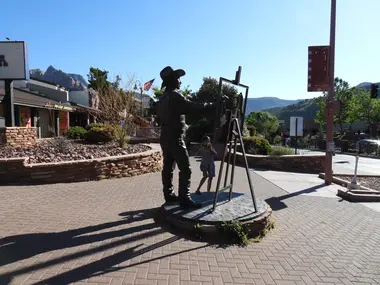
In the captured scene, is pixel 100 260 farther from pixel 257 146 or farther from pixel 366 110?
pixel 366 110

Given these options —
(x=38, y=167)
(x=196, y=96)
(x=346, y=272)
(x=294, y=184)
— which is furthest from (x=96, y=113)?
(x=346, y=272)

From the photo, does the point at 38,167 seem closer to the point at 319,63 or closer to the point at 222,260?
the point at 222,260

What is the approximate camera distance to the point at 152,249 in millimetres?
3639

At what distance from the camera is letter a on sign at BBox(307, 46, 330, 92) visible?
866cm

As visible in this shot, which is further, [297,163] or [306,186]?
[297,163]

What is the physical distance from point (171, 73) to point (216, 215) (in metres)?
2.28

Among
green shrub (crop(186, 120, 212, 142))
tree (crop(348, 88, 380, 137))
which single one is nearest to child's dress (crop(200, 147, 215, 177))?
green shrub (crop(186, 120, 212, 142))

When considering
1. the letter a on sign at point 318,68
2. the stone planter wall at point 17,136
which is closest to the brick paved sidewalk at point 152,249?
the letter a on sign at point 318,68

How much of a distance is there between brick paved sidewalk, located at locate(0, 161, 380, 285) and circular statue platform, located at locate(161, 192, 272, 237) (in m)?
0.23

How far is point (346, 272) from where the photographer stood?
3209 mm

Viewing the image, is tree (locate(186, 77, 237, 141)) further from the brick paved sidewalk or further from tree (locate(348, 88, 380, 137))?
tree (locate(348, 88, 380, 137))

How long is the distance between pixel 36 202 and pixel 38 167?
1.98m

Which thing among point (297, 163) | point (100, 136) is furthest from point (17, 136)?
point (297, 163)

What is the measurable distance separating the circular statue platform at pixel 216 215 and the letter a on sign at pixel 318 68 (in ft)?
17.8
